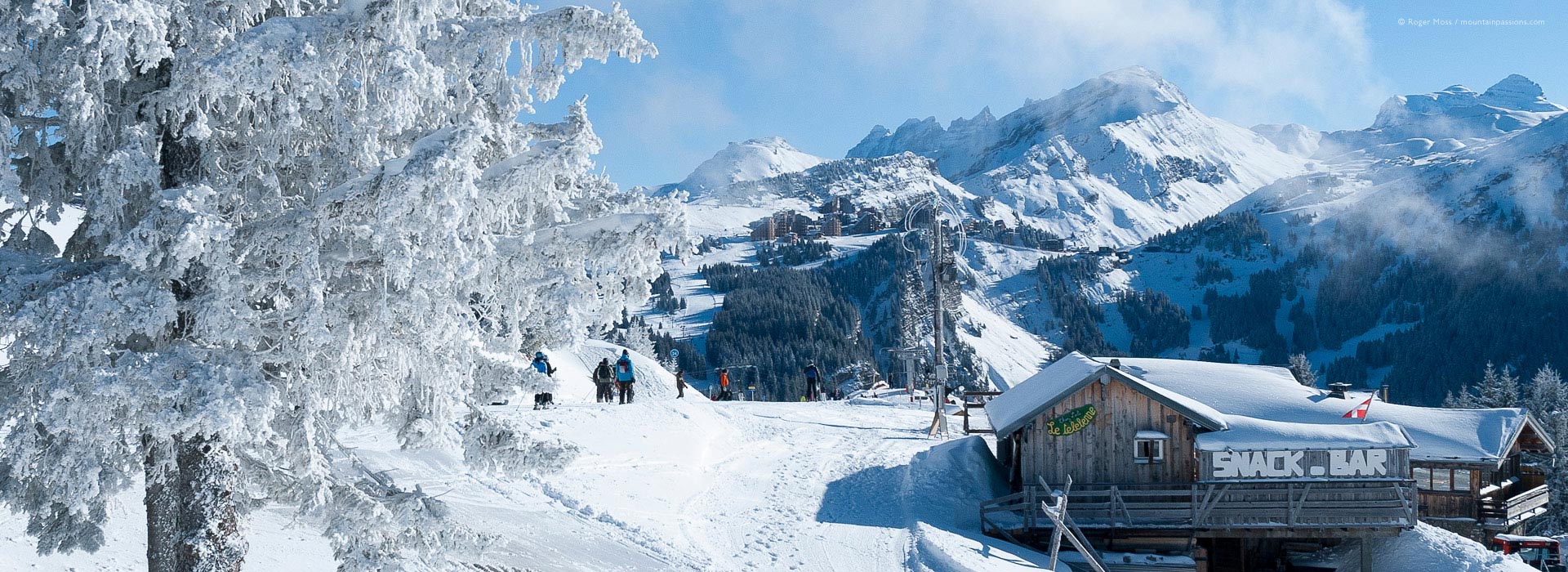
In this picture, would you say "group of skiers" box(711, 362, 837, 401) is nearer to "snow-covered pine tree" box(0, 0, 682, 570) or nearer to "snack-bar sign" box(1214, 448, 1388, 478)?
"snack-bar sign" box(1214, 448, 1388, 478)

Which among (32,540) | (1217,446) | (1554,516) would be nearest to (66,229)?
(32,540)

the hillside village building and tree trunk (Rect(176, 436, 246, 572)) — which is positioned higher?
tree trunk (Rect(176, 436, 246, 572))

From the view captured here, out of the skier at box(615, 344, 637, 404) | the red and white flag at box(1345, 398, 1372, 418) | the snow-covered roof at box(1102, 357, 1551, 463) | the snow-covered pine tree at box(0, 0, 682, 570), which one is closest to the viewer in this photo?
the snow-covered pine tree at box(0, 0, 682, 570)

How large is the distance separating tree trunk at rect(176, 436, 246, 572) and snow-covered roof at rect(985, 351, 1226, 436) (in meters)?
19.0

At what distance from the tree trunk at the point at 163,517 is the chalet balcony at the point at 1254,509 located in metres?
17.3

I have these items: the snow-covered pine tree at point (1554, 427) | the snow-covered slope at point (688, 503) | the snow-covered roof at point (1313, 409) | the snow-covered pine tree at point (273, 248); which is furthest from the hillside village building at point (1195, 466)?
the snow-covered pine tree at point (1554, 427)

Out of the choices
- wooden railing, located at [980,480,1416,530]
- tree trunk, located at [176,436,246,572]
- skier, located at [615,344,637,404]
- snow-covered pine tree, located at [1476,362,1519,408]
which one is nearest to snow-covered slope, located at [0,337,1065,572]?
tree trunk, located at [176,436,246,572]

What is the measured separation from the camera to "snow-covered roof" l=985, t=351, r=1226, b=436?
22.6m

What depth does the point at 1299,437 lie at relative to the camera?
22.1 meters

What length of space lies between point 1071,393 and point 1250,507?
4.66 meters

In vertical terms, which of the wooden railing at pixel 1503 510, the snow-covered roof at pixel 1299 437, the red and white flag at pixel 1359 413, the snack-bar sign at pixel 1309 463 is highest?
the red and white flag at pixel 1359 413

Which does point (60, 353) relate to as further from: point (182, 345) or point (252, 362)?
point (252, 362)

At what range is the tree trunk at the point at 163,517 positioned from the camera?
7148mm

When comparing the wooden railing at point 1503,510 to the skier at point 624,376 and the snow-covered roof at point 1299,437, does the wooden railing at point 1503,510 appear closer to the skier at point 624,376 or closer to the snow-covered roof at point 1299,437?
the snow-covered roof at point 1299,437
